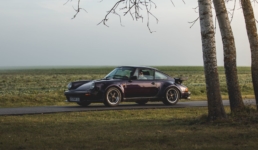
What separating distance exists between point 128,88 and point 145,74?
3.48ft

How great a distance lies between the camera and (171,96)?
813 inches

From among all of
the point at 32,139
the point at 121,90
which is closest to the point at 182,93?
the point at 121,90

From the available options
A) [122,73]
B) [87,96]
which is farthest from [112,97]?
[122,73]

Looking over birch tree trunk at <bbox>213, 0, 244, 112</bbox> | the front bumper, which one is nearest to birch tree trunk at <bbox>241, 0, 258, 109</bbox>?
birch tree trunk at <bbox>213, 0, 244, 112</bbox>

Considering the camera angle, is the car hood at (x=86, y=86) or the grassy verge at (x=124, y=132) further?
the car hood at (x=86, y=86)

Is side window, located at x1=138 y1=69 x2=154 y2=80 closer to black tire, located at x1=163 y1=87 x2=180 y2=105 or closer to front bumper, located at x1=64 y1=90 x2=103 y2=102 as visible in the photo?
black tire, located at x1=163 y1=87 x2=180 y2=105

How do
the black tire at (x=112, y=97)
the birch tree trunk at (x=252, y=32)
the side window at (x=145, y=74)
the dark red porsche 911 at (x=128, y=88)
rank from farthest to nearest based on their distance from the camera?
1. the side window at (x=145, y=74)
2. the black tire at (x=112, y=97)
3. the dark red porsche 911 at (x=128, y=88)
4. the birch tree trunk at (x=252, y=32)

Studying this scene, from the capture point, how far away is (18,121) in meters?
14.6

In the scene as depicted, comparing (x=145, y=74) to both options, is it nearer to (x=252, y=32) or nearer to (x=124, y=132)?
(x=252, y=32)

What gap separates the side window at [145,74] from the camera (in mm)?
20219

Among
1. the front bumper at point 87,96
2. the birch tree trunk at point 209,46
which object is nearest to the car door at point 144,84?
the front bumper at point 87,96

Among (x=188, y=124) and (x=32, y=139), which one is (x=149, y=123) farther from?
(x=32, y=139)

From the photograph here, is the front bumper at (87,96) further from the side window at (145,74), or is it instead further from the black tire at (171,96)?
the black tire at (171,96)

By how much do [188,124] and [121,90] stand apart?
6533mm
